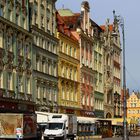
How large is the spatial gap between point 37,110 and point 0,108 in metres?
12.7

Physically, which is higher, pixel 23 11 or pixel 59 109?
pixel 23 11

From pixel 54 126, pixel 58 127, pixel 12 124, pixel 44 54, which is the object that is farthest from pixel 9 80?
pixel 12 124

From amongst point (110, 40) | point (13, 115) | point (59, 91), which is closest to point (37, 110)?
point (59, 91)

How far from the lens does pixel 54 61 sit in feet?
252

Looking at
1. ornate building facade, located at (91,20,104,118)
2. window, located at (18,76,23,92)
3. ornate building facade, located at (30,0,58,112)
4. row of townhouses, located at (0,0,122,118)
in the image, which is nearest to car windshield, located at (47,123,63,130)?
row of townhouses, located at (0,0,122,118)

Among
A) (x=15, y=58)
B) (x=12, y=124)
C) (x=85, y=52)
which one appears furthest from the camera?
(x=85, y=52)

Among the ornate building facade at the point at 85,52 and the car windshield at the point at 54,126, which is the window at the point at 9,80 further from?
the ornate building facade at the point at 85,52

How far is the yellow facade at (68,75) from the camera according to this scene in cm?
7938

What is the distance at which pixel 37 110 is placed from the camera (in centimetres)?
6825

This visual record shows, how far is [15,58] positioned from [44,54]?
10.9 meters

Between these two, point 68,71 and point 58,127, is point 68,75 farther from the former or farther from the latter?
point 58,127

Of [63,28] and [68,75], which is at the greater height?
[63,28]

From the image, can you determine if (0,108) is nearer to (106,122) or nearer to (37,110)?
(37,110)

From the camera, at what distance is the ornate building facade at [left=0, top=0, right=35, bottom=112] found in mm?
58625
